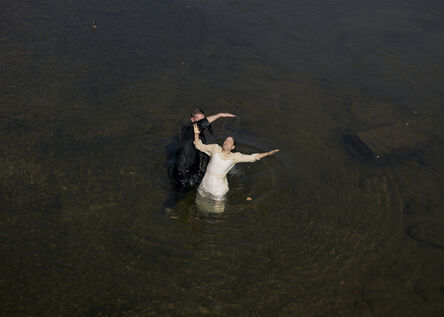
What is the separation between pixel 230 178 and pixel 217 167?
1.96 m

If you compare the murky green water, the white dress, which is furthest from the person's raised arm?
the murky green water

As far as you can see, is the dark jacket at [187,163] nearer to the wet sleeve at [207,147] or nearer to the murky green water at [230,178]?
the murky green water at [230,178]

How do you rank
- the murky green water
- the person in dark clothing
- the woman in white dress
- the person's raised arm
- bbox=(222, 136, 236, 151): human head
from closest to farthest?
the murky green water < bbox=(222, 136, 236, 151): human head < the woman in white dress < the person's raised arm < the person in dark clothing

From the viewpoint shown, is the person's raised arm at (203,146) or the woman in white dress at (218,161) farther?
the person's raised arm at (203,146)

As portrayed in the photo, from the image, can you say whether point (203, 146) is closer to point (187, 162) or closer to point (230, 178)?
point (187, 162)

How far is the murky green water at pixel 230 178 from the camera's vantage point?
7684 millimetres

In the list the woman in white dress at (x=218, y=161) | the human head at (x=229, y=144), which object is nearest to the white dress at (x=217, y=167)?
the woman in white dress at (x=218, y=161)

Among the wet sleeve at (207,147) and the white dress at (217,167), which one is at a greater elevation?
the wet sleeve at (207,147)

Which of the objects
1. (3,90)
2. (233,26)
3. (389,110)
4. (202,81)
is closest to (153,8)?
(233,26)

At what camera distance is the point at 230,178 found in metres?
10.6

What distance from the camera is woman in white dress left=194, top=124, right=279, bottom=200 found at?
850cm

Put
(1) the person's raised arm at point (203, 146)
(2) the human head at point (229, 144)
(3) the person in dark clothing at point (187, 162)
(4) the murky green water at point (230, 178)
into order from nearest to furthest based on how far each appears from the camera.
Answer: (4) the murky green water at point (230, 178) < (2) the human head at point (229, 144) < (1) the person's raised arm at point (203, 146) < (3) the person in dark clothing at point (187, 162)

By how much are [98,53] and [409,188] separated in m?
12.4

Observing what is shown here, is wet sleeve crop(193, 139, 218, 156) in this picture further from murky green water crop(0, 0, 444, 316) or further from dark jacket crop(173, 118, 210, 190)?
murky green water crop(0, 0, 444, 316)
